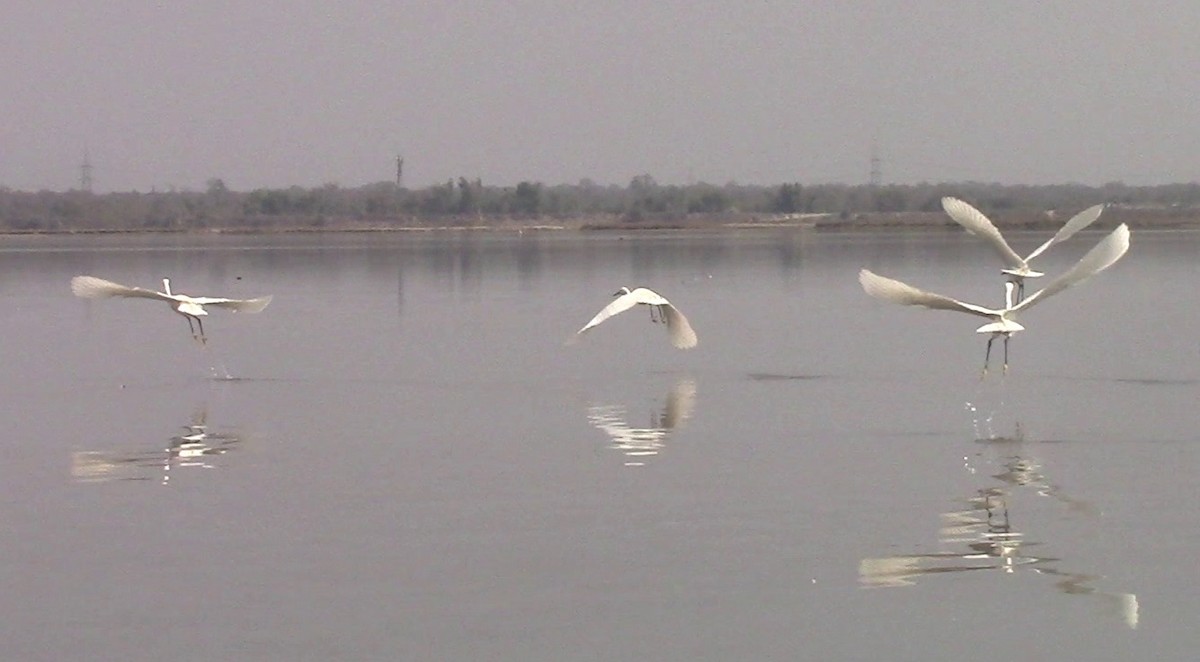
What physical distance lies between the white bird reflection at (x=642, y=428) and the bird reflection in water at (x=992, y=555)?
265 centimetres

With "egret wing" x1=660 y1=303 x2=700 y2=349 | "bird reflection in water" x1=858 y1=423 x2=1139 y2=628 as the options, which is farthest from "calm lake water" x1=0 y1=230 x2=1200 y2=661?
"egret wing" x1=660 y1=303 x2=700 y2=349

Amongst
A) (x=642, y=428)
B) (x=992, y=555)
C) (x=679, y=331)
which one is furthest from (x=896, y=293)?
(x=679, y=331)

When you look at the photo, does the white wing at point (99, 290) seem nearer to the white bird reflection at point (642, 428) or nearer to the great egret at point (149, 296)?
the great egret at point (149, 296)

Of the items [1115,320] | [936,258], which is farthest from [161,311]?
[936,258]

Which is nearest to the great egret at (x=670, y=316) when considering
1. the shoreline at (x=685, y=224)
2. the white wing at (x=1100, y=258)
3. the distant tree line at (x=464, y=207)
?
the white wing at (x=1100, y=258)

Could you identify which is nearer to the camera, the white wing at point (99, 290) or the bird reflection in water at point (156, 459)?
the bird reflection in water at point (156, 459)

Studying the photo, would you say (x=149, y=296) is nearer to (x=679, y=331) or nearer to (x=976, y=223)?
(x=679, y=331)

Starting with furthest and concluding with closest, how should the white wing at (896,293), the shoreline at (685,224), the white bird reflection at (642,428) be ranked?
the shoreline at (685,224) < the white wing at (896,293) < the white bird reflection at (642,428)

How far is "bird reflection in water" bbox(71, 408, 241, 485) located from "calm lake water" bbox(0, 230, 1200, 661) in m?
0.05

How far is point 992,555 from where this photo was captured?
9.71m

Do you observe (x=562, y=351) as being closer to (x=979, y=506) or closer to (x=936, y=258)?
(x=979, y=506)

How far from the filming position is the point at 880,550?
32.4 feet

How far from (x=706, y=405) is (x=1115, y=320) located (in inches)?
427

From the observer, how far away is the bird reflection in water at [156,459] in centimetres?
1280
